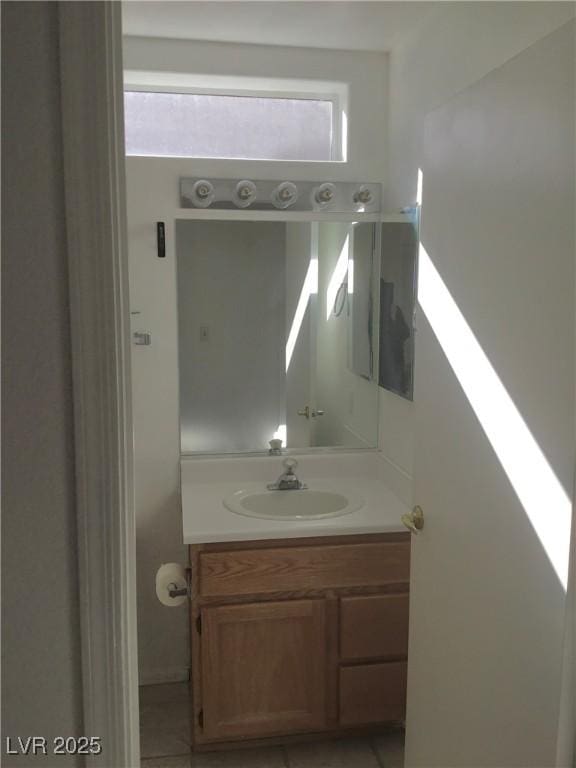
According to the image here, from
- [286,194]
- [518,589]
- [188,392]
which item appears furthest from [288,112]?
[518,589]

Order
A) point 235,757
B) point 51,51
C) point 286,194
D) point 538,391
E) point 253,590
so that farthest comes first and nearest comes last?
point 286,194 < point 235,757 < point 253,590 < point 538,391 < point 51,51

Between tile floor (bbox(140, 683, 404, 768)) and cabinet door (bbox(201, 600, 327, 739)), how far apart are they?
130 millimetres

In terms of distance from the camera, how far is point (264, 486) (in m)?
2.74

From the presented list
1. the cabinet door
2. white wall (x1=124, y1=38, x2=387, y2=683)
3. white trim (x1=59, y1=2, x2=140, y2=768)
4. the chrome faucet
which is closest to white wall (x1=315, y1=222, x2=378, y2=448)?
the chrome faucet

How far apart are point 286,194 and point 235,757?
203cm

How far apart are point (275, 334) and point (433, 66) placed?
3.66 ft

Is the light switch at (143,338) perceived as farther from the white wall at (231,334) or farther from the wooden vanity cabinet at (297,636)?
the wooden vanity cabinet at (297,636)

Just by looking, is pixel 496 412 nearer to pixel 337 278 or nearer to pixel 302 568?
pixel 302 568

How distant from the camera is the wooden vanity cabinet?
228 centimetres

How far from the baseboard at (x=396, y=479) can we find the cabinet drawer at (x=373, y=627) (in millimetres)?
358

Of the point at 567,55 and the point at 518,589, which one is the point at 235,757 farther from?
the point at 567,55

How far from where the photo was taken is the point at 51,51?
2.50ft

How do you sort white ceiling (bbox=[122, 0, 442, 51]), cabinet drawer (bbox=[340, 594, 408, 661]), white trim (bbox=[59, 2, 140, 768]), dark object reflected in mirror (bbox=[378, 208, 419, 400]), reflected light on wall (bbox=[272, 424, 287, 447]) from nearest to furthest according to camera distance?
white trim (bbox=[59, 2, 140, 768]) → white ceiling (bbox=[122, 0, 442, 51]) → cabinet drawer (bbox=[340, 594, 408, 661]) → dark object reflected in mirror (bbox=[378, 208, 419, 400]) → reflected light on wall (bbox=[272, 424, 287, 447])

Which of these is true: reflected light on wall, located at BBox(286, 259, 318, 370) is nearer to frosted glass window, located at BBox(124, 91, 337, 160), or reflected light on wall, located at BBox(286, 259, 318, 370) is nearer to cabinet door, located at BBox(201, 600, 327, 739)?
frosted glass window, located at BBox(124, 91, 337, 160)
